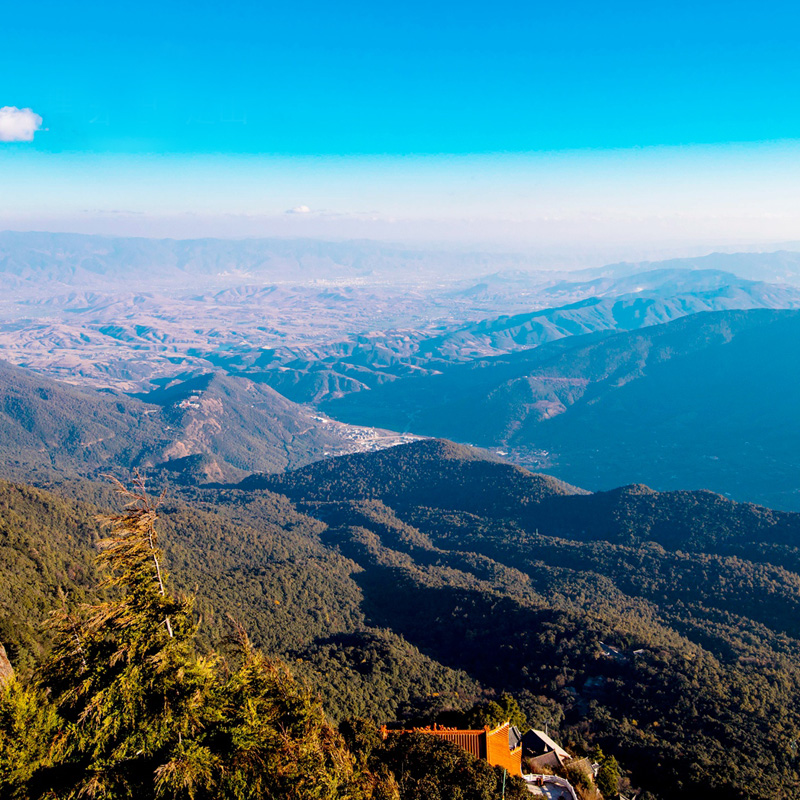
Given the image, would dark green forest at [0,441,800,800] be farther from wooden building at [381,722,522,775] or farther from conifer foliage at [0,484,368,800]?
wooden building at [381,722,522,775]

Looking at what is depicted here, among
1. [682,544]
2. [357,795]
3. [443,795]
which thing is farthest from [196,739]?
[682,544]

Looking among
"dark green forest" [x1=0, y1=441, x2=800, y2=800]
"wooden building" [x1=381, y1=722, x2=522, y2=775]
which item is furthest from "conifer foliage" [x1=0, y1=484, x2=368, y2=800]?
"wooden building" [x1=381, y1=722, x2=522, y2=775]

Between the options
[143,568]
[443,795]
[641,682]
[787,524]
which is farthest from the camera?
[787,524]

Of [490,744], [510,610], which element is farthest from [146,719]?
[510,610]

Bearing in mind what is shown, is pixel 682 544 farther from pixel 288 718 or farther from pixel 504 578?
pixel 288 718

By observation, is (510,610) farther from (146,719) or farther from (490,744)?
(146,719)
